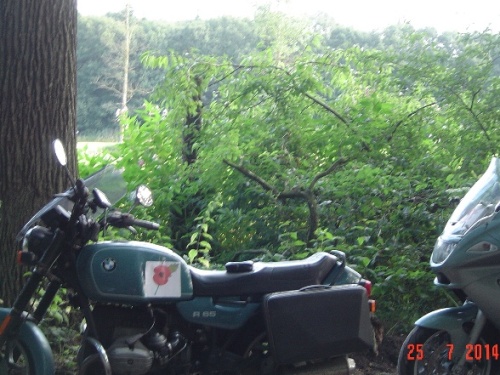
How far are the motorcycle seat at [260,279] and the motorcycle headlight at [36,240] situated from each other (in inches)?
29.9

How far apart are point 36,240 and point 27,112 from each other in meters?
1.87

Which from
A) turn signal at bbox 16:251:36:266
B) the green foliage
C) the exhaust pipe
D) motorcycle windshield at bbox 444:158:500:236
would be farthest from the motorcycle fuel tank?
the green foliage

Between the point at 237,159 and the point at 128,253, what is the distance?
11.8 feet

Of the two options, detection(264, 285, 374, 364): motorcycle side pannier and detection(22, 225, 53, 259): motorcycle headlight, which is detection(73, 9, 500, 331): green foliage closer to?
detection(264, 285, 374, 364): motorcycle side pannier

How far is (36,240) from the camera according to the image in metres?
4.16

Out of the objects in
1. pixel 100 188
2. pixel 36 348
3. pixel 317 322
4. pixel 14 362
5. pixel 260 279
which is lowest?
pixel 14 362

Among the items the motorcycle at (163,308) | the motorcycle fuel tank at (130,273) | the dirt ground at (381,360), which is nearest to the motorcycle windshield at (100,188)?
the motorcycle at (163,308)

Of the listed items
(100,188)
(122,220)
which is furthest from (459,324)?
(100,188)

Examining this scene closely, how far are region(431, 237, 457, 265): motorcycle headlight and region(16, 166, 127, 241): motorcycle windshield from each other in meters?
1.82

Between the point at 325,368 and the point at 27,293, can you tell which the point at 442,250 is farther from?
the point at 27,293

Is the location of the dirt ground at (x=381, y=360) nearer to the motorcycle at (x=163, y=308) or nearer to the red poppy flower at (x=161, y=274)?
the motorcycle at (x=163, y=308)

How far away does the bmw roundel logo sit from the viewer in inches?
163

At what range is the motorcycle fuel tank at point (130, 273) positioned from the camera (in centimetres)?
412

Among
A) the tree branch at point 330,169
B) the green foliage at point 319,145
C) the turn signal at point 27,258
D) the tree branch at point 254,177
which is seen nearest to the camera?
the turn signal at point 27,258
